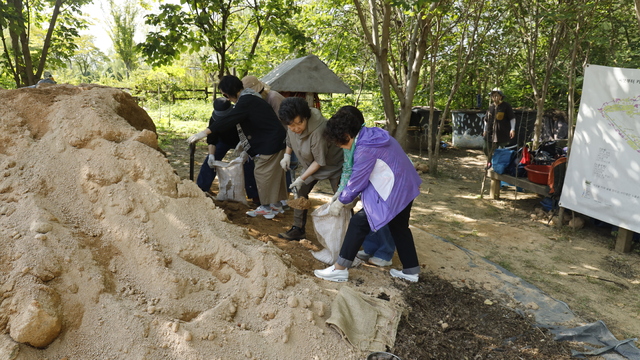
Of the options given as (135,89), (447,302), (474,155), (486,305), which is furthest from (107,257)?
(135,89)

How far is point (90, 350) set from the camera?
6.59 feet

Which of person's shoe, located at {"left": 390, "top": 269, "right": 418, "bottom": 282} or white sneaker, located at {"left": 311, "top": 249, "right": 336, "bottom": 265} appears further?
white sneaker, located at {"left": 311, "top": 249, "right": 336, "bottom": 265}

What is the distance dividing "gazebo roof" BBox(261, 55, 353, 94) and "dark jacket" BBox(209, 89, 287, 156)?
2.24m

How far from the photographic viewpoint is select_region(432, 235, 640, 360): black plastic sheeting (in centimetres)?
268

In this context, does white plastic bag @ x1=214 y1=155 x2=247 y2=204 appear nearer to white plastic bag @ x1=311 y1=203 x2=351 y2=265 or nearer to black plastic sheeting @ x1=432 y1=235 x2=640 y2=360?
white plastic bag @ x1=311 y1=203 x2=351 y2=265

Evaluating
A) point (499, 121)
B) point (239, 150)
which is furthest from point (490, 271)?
point (499, 121)

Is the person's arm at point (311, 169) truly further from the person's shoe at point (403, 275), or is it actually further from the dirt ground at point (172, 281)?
the person's shoe at point (403, 275)

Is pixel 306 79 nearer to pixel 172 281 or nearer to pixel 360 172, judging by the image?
pixel 360 172

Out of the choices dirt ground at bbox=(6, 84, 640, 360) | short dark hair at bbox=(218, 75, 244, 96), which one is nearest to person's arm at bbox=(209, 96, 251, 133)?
short dark hair at bbox=(218, 75, 244, 96)

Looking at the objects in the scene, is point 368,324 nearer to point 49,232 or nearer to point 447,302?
point 447,302

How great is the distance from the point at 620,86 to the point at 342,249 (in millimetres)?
3282

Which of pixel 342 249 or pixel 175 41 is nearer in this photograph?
pixel 342 249

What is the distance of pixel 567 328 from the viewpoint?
2.93m

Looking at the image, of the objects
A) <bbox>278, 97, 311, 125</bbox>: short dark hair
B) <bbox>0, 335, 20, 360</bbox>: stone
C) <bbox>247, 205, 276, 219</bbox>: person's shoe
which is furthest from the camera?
<bbox>247, 205, 276, 219</bbox>: person's shoe
